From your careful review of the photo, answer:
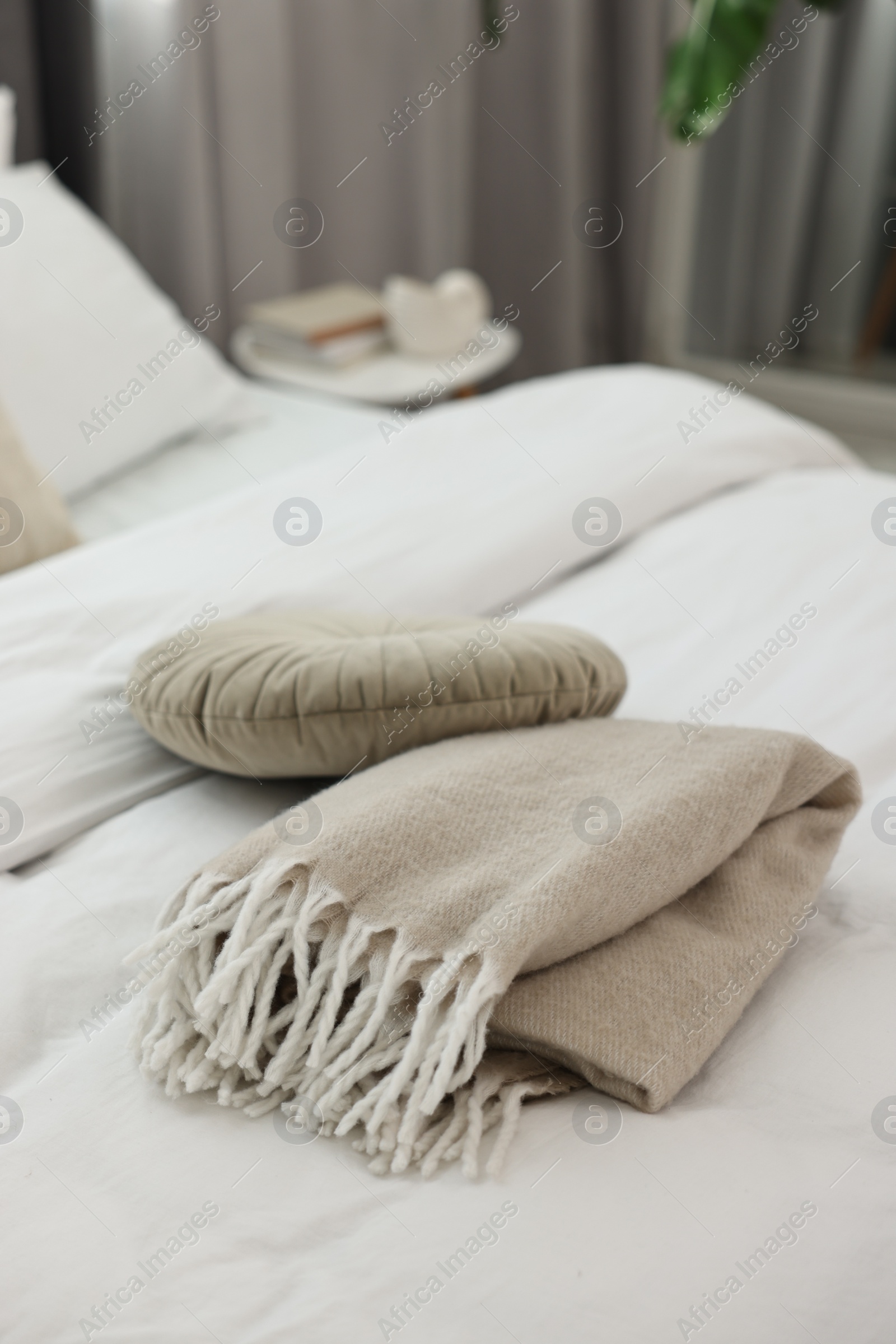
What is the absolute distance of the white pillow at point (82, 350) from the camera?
1.29 meters

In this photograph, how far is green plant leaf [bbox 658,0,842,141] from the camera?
7.35 ft

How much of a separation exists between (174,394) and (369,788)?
0.95 meters

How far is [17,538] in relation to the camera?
1077 mm

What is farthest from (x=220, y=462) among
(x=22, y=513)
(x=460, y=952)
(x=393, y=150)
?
(x=393, y=150)

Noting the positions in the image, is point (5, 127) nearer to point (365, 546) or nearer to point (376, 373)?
point (376, 373)

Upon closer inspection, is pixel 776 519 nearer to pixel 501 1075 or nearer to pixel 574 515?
pixel 574 515

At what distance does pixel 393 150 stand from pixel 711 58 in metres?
0.70

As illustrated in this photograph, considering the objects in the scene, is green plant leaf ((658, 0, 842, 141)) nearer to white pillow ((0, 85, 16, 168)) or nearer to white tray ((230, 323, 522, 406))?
white tray ((230, 323, 522, 406))

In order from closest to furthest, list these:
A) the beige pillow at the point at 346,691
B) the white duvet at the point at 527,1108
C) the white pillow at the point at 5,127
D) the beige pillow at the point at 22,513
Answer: the white duvet at the point at 527,1108, the beige pillow at the point at 346,691, the beige pillow at the point at 22,513, the white pillow at the point at 5,127

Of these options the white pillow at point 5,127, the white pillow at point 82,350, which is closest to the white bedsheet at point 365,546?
the white pillow at point 82,350

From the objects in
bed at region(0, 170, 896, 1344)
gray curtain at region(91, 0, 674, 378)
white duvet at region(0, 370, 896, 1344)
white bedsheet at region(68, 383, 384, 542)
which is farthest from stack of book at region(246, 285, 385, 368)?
white duvet at region(0, 370, 896, 1344)

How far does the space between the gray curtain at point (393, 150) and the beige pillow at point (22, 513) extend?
3.45ft

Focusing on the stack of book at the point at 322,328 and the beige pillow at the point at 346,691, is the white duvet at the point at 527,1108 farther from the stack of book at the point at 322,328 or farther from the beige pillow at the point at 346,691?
the stack of book at the point at 322,328

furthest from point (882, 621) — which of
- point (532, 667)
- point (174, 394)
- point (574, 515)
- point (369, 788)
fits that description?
point (174, 394)
